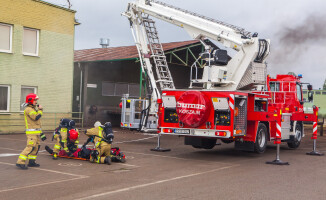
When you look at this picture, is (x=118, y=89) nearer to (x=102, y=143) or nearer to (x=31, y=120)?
(x=102, y=143)

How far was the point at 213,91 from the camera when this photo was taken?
12.5 m

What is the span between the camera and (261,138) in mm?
13844

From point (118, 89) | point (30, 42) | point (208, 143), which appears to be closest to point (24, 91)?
point (30, 42)

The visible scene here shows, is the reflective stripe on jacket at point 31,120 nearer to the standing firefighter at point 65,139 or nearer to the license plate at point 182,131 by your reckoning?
the standing firefighter at point 65,139

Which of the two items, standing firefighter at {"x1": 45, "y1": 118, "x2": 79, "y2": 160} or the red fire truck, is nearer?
standing firefighter at {"x1": 45, "y1": 118, "x2": 79, "y2": 160}

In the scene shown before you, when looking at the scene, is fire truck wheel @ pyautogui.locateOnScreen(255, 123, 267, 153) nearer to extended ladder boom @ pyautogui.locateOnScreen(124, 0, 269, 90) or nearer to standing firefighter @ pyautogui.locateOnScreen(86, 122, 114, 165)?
extended ladder boom @ pyautogui.locateOnScreen(124, 0, 269, 90)

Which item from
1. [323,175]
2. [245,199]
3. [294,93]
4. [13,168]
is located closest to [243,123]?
[323,175]

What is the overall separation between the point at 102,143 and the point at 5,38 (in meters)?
11.8

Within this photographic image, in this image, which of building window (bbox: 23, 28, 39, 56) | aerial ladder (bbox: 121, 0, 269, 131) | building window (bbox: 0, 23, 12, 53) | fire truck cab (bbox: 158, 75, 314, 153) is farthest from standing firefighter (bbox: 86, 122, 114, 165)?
building window (bbox: 23, 28, 39, 56)

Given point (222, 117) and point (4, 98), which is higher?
point (4, 98)

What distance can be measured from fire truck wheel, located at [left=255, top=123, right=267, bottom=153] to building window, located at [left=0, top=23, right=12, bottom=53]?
1309 centimetres

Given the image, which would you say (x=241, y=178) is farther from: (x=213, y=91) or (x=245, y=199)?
(x=213, y=91)

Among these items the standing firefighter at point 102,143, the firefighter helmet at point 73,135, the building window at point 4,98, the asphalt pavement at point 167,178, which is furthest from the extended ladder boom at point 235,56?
the building window at point 4,98

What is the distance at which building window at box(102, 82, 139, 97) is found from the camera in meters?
30.3
